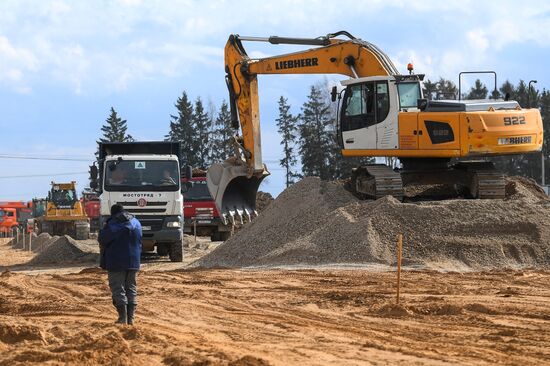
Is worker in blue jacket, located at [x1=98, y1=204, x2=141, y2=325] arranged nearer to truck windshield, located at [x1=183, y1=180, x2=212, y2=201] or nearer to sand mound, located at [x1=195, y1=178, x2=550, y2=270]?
sand mound, located at [x1=195, y1=178, x2=550, y2=270]

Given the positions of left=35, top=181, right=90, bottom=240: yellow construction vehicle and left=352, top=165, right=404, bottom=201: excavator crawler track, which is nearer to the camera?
left=352, top=165, right=404, bottom=201: excavator crawler track

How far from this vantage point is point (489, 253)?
21891 millimetres

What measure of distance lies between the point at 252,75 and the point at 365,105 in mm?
4323

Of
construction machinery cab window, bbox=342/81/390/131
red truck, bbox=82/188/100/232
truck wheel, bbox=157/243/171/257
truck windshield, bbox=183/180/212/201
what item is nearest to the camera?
construction machinery cab window, bbox=342/81/390/131

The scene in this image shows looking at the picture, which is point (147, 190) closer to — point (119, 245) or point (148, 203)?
point (148, 203)

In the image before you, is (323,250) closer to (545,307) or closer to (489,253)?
(489,253)

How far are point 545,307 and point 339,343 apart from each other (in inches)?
182

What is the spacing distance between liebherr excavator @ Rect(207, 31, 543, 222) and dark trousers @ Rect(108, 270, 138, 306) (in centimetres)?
1289

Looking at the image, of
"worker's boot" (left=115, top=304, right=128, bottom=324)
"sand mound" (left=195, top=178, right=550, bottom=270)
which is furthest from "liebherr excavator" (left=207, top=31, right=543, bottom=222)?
"worker's boot" (left=115, top=304, right=128, bottom=324)

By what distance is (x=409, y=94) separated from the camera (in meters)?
24.6

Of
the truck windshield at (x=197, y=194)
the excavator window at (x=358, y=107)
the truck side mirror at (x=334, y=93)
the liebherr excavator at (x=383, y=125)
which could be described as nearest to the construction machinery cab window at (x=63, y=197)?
the truck windshield at (x=197, y=194)

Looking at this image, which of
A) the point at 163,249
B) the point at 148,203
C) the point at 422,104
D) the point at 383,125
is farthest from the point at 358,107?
the point at 163,249

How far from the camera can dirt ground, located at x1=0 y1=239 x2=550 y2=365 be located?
9898 millimetres

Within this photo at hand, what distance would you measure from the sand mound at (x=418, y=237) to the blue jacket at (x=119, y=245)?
10.3 metres
